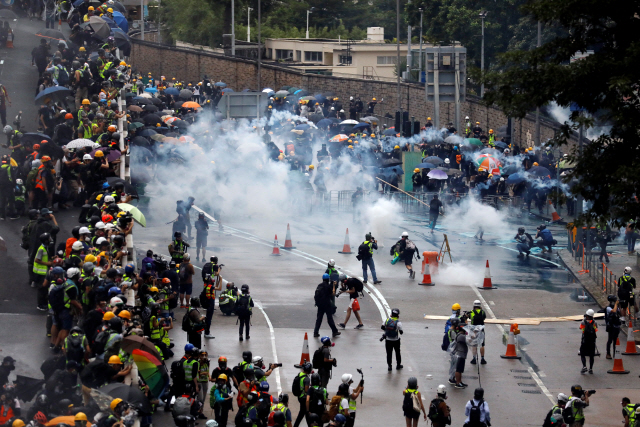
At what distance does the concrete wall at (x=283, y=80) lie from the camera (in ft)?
187

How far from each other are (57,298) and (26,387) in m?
2.37

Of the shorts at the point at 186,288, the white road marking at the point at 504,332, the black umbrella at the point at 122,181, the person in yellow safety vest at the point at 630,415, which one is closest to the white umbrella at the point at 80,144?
the black umbrella at the point at 122,181

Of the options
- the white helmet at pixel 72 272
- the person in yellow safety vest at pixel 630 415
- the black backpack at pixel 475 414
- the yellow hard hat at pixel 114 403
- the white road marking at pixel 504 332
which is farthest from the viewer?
the white road marking at pixel 504 332

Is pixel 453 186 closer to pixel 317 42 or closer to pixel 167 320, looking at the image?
pixel 167 320

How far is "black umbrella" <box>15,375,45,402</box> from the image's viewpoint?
13.1 metres

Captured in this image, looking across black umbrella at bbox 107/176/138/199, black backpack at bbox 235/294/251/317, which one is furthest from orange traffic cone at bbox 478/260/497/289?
black umbrella at bbox 107/176/138/199

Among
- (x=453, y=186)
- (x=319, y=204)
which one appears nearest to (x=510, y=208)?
(x=453, y=186)

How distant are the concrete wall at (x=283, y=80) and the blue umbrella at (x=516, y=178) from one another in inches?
612

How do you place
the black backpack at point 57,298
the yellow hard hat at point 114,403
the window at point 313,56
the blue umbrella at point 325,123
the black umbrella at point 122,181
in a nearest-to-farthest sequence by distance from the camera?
1. the yellow hard hat at point 114,403
2. the black backpack at point 57,298
3. the black umbrella at point 122,181
4. the blue umbrella at point 325,123
5. the window at point 313,56

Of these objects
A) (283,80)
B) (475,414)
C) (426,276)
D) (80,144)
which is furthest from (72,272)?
(283,80)

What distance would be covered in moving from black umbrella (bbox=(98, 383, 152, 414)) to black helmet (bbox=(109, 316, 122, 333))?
1.31m

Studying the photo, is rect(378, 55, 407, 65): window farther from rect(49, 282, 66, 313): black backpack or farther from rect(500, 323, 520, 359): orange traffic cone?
rect(49, 282, 66, 313): black backpack

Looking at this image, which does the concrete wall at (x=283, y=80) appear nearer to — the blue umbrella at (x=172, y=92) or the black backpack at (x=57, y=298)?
the blue umbrella at (x=172, y=92)

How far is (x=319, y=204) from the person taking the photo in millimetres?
34875
